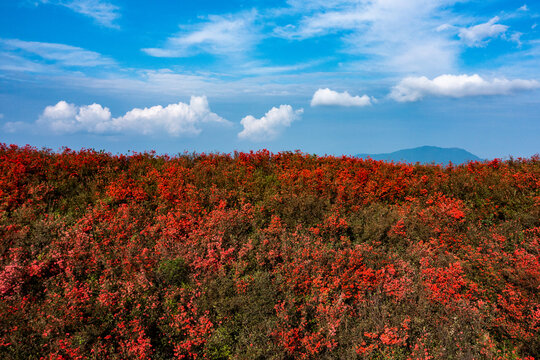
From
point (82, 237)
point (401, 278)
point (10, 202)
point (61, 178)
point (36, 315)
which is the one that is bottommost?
point (36, 315)

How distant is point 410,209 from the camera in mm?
9305

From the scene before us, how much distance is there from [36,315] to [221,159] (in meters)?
7.29

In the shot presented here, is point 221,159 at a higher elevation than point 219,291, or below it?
higher

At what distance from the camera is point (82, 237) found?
7.19m

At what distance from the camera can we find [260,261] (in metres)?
6.81

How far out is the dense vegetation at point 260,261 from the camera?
5.34 meters

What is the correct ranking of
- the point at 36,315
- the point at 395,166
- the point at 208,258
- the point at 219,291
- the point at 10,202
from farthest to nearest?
the point at 395,166, the point at 10,202, the point at 208,258, the point at 219,291, the point at 36,315

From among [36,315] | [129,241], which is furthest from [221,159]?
[36,315]

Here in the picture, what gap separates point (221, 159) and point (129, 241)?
4.93 m

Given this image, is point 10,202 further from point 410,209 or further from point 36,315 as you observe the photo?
point 410,209

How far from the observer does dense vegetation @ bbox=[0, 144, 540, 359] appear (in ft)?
17.5

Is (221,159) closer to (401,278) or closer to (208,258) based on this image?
(208,258)

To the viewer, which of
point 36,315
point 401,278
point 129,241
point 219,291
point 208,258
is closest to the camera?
point 36,315

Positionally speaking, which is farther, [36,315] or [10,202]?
[10,202]
